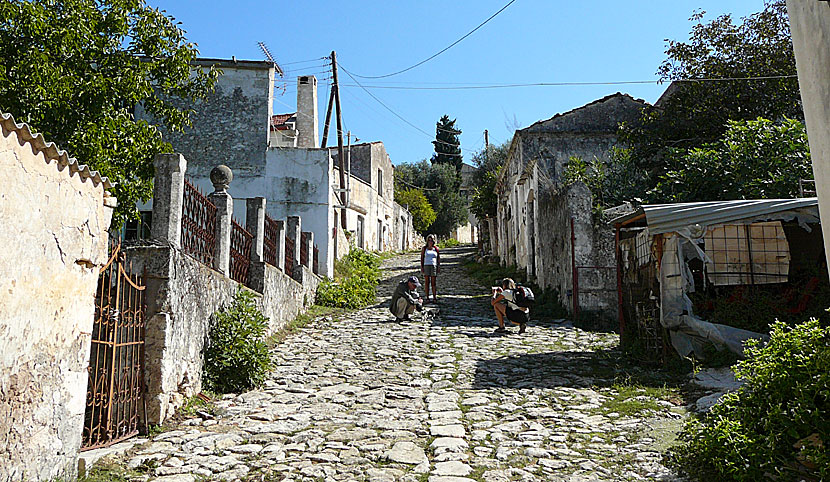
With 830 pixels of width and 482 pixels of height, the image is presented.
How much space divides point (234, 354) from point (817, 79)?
686 cm

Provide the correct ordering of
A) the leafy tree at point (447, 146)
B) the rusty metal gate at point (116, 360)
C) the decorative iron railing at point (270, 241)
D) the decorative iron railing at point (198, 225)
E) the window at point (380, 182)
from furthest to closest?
the leafy tree at point (447, 146), the window at point (380, 182), the decorative iron railing at point (270, 241), the decorative iron railing at point (198, 225), the rusty metal gate at point (116, 360)

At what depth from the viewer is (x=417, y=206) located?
46.9 m

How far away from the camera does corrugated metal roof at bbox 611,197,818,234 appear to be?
812cm

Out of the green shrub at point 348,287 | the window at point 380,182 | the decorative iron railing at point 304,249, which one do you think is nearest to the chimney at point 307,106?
the green shrub at point 348,287

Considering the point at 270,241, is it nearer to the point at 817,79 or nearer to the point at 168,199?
the point at 168,199

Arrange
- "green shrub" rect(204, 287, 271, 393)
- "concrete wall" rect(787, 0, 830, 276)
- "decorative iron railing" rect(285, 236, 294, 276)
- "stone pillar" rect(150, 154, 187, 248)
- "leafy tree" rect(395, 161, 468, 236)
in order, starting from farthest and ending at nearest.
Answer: "leafy tree" rect(395, 161, 468, 236) → "decorative iron railing" rect(285, 236, 294, 276) → "green shrub" rect(204, 287, 271, 393) → "stone pillar" rect(150, 154, 187, 248) → "concrete wall" rect(787, 0, 830, 276)

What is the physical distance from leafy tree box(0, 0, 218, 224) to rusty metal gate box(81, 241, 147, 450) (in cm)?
627

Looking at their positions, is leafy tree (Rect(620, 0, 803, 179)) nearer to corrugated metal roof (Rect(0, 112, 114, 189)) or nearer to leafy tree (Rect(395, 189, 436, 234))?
corrugated metal roof (Rect(0, 112, 114, 189))

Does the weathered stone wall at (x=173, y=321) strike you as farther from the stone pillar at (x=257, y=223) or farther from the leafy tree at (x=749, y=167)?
the leafy tree at (x=749, y=167)

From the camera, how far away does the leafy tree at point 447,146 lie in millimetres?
59688

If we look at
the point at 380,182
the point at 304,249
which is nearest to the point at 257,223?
the point at 304,249

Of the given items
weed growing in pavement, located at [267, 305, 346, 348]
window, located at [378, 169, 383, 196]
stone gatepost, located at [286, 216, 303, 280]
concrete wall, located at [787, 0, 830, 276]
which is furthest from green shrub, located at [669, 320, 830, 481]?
window, located at [378, 169, 383, 196]

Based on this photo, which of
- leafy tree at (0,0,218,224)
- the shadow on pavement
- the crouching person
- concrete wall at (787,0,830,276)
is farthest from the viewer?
the crouching person

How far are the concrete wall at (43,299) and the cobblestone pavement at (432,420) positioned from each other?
88 centimetres
